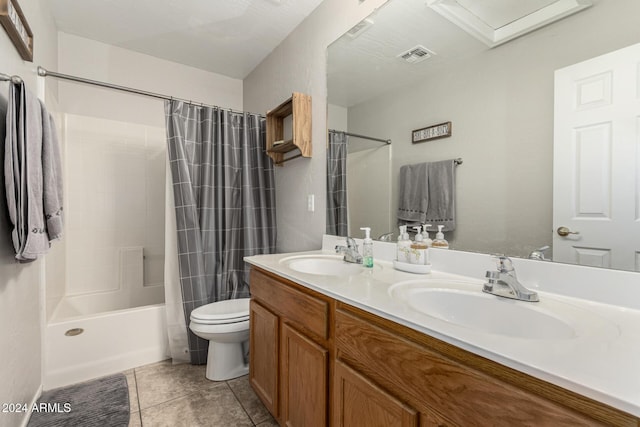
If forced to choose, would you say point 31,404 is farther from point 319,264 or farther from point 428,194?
point 428,194

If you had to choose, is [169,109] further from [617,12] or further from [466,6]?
[617,12]

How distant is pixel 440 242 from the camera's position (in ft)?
4.05

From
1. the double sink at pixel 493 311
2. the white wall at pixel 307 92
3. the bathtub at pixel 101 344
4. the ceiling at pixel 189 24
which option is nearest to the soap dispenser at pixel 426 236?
the double sink at pixel 493 311

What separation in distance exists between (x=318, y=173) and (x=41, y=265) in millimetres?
1694

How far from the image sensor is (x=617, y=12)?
81 centimetres

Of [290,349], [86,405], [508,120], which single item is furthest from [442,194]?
[86,405]

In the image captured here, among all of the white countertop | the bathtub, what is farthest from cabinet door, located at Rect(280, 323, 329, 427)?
the bathtub

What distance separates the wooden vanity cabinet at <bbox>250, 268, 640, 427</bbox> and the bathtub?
3.30ft

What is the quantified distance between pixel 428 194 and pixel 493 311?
57 cm

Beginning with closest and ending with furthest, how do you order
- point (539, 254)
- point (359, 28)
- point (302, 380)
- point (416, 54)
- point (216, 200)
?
point (539, 254), point (302, 380), point (416, 54), point (359, 28), point (216, 200)

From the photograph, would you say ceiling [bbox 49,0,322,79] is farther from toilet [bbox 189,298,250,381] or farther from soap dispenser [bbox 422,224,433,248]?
toilet [bbox 189,298,250,381]

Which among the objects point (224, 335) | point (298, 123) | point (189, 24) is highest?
point (189, 24)

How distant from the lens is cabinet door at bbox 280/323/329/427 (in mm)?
1017

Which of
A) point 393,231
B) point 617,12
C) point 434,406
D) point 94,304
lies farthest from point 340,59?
point 94,304
